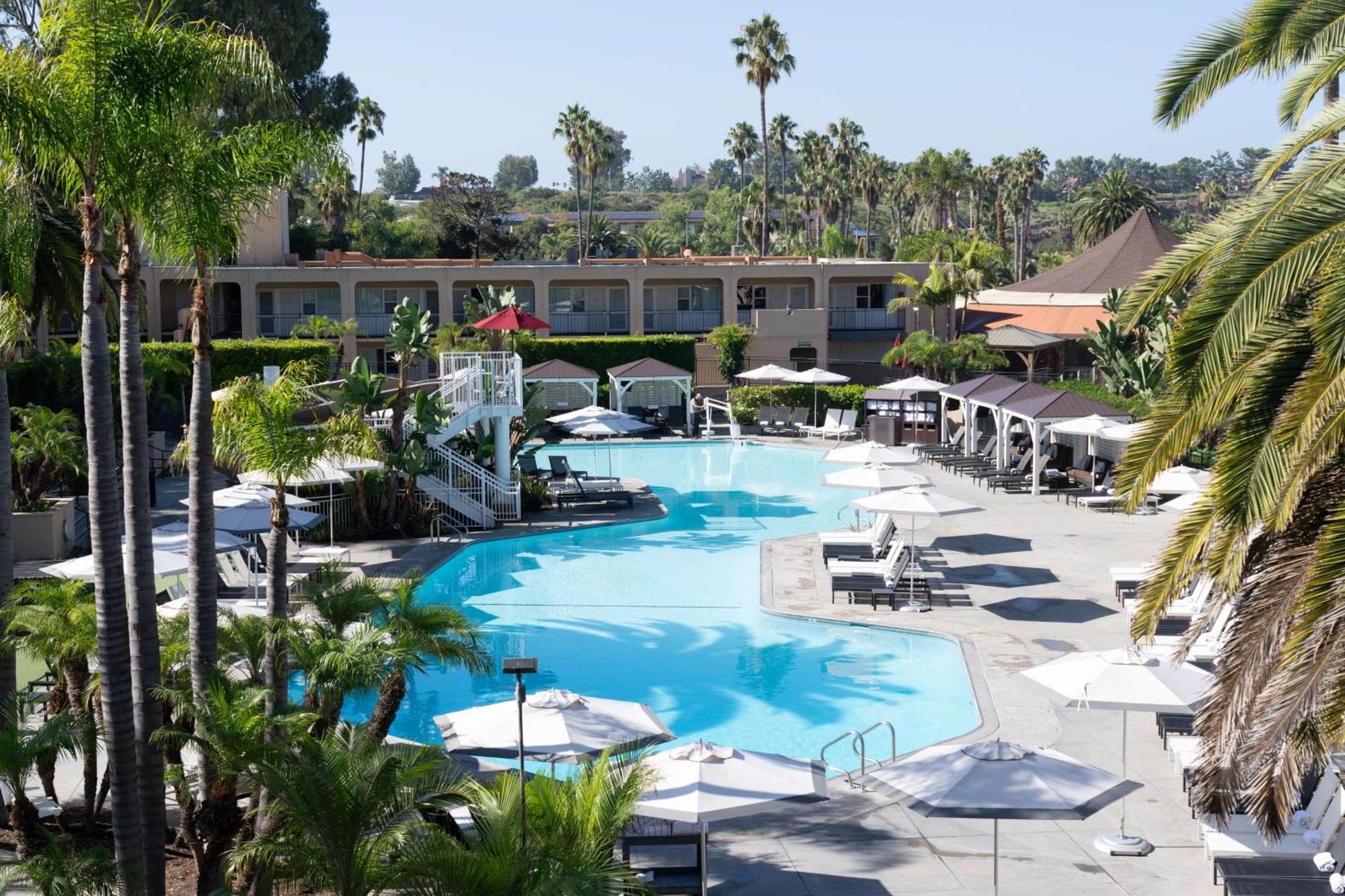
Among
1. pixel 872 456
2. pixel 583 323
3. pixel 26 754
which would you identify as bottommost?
pixel 26 754

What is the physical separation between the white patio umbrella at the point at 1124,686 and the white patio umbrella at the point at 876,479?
10131 mm

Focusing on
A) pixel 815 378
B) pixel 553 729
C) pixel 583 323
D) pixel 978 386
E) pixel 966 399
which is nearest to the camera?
pixel 553 729

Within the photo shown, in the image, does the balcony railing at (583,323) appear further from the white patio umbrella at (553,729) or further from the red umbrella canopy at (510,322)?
the white patio umbrella at (553,729)

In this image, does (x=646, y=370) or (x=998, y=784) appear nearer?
(x=998, y=784)

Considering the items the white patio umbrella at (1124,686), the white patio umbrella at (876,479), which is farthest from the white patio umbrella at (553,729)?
the white patio umbrella at (876,479)

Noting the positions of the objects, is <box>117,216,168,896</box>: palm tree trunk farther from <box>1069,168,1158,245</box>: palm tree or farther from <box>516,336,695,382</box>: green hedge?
<box>1069,168,1158,245</box>: palm tree

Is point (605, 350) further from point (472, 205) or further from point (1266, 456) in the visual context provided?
A: point (1266, 456)

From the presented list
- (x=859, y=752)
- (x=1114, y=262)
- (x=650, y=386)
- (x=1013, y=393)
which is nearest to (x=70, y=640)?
(x=859, y=752)

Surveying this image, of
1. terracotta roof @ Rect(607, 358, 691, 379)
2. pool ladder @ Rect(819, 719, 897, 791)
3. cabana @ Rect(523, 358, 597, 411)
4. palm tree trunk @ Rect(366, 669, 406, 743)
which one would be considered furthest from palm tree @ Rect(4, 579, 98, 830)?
terracotta roof @ Rect(607, 358, 691, 379)

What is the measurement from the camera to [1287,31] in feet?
28.5

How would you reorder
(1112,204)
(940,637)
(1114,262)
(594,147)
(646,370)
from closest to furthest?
(940,637) < (646,370) < (1114,262) < (1112,204) < (594,147)

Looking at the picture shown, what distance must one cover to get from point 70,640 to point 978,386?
85.1ft

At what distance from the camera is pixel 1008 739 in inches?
574

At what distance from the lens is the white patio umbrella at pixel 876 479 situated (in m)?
23.0
